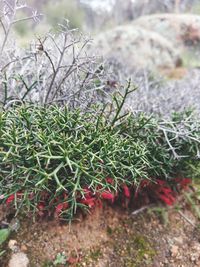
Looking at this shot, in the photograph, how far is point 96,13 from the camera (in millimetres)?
12586

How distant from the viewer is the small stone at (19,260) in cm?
179

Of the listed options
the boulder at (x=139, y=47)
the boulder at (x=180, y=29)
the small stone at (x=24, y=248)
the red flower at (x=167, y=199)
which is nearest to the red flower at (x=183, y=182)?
the red flower at (x=167, y=199)

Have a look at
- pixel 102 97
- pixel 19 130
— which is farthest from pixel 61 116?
pixel 102 97

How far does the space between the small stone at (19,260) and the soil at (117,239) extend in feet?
0.07

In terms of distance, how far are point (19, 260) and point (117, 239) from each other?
1.81 ft

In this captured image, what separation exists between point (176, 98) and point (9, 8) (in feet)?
4.78

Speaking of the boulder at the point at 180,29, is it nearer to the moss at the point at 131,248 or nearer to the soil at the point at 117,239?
the soil at the point at 117,239

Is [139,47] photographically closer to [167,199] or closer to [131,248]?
[167,199]

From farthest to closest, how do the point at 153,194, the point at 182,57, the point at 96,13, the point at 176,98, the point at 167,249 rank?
the point at 96,13
the point at 182,57
the point at 176,98
the point at 153,194
the point at 167,249

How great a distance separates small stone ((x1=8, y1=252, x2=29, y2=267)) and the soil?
0.8 inches

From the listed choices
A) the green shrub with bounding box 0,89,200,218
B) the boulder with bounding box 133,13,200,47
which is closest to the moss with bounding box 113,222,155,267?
the green shrub with bounding box 0,89,200,218

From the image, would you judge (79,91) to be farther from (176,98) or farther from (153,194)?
(176,98)

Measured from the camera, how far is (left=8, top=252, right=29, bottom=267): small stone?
1789 mm

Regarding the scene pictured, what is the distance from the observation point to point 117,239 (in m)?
Answer: 2.03
